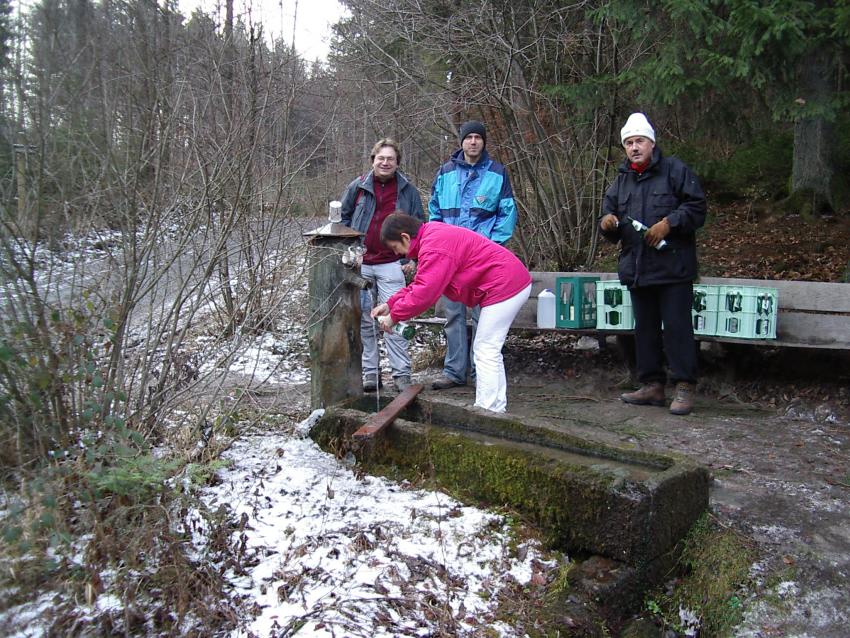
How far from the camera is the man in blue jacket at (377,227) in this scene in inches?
222

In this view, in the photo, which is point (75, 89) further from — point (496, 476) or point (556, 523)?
point (556, 523)

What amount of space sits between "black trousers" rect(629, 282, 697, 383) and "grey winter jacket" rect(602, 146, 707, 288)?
11 cm

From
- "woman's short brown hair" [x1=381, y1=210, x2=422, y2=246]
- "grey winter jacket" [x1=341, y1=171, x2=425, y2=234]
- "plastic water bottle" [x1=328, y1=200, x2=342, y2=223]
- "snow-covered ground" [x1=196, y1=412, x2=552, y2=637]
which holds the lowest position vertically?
"snow-covered ground" [x1=196, y1=412, x2=552, y2=637]

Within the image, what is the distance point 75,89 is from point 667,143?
8.50m

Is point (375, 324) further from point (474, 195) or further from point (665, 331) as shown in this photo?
point (665, 331)

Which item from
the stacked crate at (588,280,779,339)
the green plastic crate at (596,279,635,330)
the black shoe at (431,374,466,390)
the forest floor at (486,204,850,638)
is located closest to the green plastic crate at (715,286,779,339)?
the stacked crate at (588,280,779,339)

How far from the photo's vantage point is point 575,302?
20.7 ft

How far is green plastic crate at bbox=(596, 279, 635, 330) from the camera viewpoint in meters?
6.12

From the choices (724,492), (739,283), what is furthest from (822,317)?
(724,492)

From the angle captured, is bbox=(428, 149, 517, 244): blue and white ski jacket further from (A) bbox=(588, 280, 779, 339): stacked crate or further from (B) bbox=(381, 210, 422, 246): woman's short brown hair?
(B) bbox=(381, 210, 422, 246): woman's short brown hair

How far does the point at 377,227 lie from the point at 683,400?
2588mm

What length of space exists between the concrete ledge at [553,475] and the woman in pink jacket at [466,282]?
20.6 inches

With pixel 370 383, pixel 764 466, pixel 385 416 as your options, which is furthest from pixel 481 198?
pixel 764 466

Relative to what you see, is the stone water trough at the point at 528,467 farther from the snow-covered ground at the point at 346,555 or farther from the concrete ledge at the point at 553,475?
the snow-covered ground at the point at 346,555
